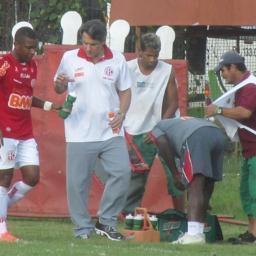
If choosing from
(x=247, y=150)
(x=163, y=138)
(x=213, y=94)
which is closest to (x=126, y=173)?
(x=163, y=138)

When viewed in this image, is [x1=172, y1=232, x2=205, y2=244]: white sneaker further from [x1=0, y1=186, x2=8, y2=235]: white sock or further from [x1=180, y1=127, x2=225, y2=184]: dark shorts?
[x1=0, y1=186, x2=8, y2=235]: white sock

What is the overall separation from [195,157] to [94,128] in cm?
101

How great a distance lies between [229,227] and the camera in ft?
39.8

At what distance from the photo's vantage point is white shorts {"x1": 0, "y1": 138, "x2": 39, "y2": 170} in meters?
10.1

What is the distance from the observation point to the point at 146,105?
456 inches

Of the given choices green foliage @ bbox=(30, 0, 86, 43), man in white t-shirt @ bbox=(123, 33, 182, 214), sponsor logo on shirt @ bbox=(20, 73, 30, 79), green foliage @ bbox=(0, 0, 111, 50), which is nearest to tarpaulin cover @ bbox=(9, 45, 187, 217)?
man in white t-shirt @ bbox=(123, 33, 182, 214)

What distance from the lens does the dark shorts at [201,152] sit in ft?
32.9

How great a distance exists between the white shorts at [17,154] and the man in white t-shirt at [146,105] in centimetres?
161

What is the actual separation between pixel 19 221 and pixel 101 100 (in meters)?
2.84

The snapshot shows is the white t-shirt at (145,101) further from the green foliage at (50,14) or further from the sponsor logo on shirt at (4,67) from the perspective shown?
the green foliage at (50,14)

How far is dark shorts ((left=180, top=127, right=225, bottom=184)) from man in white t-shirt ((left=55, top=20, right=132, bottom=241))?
0.62 m

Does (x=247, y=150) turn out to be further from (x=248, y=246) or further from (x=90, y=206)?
(x=90, y=206)

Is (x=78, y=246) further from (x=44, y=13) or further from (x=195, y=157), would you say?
(x=44, y=13)

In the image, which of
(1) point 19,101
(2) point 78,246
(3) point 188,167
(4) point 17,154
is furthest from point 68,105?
(2) point 78,246
